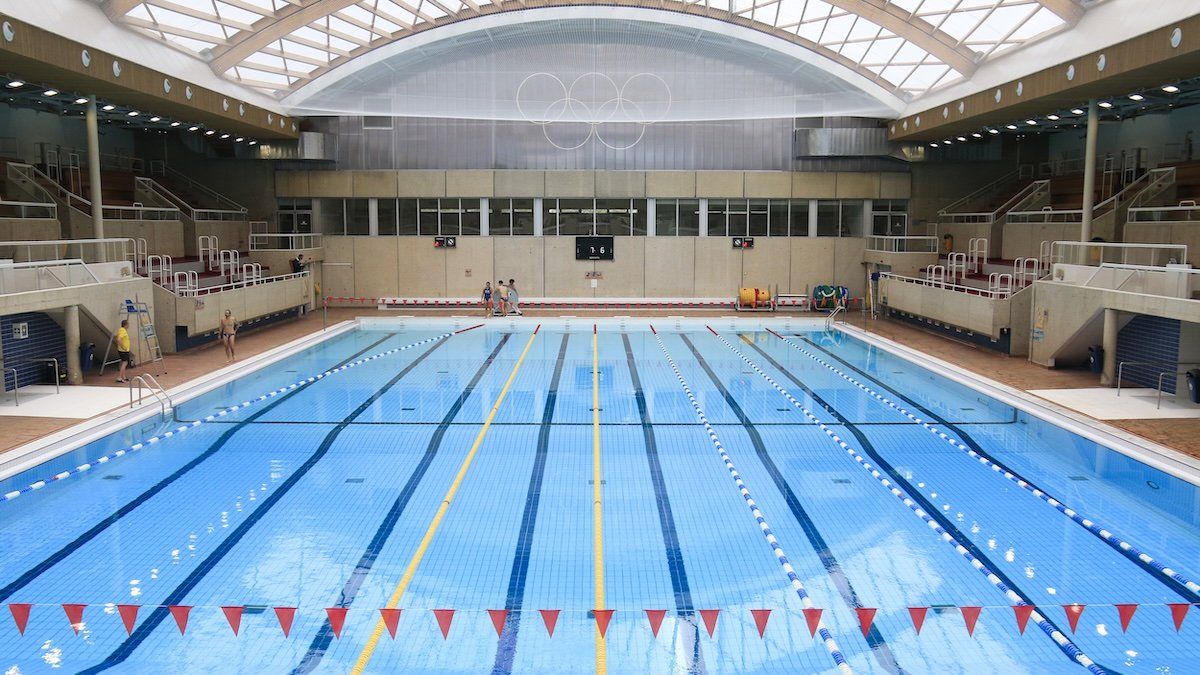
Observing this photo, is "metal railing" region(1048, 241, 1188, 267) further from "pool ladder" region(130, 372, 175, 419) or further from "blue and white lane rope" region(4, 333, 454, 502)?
"pool ladder" region(130, 372, 175, 419)

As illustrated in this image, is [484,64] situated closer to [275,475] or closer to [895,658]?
[275,475]

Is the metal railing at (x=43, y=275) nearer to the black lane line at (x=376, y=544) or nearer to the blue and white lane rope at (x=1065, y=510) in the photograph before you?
the black lane line at (x=376, y=544)

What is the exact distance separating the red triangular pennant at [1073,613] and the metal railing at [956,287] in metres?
13.7

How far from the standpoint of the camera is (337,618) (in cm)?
727

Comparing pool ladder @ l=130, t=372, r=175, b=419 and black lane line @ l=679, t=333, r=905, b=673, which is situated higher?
pool ladder @ l=130, t=372, r=175, b=419

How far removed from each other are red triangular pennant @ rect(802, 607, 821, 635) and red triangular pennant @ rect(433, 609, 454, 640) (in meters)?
2.82

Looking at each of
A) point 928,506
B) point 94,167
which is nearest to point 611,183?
point 94,167

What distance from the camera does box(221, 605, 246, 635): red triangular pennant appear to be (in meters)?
7.03

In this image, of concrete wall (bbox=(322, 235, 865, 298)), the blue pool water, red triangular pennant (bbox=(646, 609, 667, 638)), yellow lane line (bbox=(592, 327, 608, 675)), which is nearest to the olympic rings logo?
concrete wall (bbox=(322, 235, 865, 298))

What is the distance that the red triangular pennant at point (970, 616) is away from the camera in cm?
718

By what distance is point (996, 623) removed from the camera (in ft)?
24.1

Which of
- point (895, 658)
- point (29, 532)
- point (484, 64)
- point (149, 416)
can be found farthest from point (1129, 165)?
point (29, 532)

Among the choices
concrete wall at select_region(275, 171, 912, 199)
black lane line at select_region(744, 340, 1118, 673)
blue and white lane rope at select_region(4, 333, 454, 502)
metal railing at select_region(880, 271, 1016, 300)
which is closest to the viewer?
black lane line at select_region(744, 340, 1118, 673)

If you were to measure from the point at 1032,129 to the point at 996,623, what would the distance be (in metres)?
23.8
